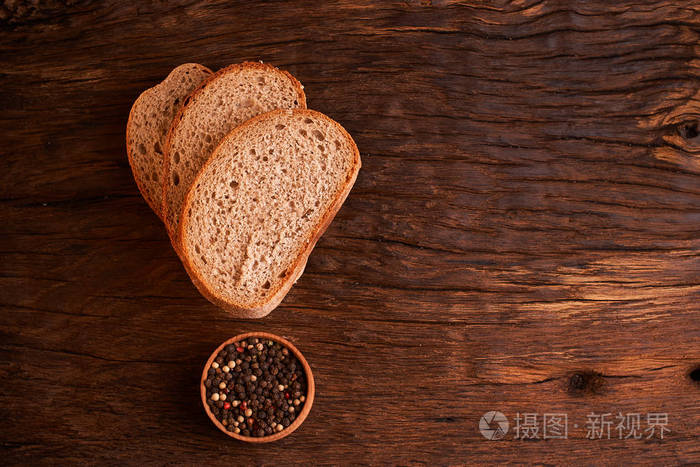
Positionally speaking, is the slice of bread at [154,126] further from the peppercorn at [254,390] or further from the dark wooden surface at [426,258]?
the peppercorn at [254,390]

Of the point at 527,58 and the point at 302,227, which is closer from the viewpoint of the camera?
the point at 302,227

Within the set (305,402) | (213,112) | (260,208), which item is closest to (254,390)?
(305,402)

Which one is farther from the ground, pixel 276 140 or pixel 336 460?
pixel 276 140

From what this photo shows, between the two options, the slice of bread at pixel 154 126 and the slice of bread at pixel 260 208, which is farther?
the slice of bread at pixel 154 126

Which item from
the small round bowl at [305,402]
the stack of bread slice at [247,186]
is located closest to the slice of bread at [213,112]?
the stack of bread slice at [247,186]

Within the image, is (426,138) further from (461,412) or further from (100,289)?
(100,289)

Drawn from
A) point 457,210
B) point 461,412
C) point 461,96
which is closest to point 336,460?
point 461,412

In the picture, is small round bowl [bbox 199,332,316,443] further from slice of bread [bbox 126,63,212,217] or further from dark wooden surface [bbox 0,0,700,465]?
slice of bread [bbox 126,63,212,217]
